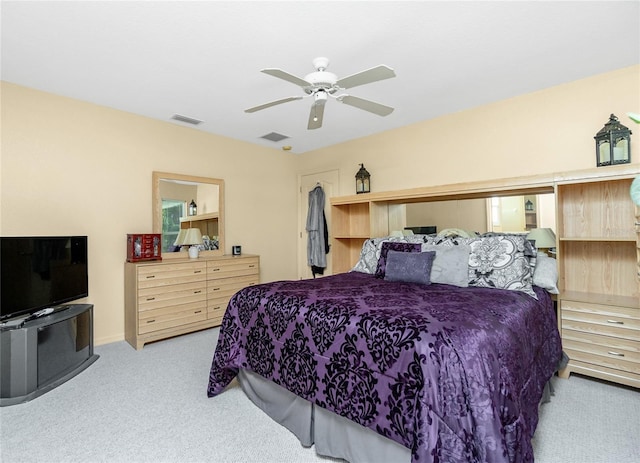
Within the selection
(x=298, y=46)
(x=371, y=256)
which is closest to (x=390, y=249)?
(x=371, y=256)

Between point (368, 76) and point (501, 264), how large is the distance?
1.79 m

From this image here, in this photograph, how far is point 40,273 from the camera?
109 inches

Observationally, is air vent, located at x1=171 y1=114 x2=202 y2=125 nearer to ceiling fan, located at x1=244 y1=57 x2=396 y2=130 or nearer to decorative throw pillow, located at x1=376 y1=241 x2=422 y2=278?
ceiling fan, located at x1=244 y1=57 x2=396 y2=130

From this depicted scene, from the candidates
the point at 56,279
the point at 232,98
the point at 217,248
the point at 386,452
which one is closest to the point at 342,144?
the point at 232,98

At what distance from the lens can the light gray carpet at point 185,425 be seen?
5.79 feet

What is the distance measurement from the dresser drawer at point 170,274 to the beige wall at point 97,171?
0.48 metres

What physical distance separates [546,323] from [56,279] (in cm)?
410

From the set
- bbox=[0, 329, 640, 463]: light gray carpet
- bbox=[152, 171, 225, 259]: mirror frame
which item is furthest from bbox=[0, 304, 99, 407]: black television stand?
bbox=[152, 171, 225, 259]: mirror frame

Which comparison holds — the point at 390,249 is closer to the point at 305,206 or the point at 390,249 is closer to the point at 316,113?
the point at 316,113

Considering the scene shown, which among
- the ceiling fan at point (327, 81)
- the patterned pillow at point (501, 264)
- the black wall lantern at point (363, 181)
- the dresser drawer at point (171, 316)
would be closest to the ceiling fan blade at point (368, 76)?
the ceiling fan at point (327, 81)

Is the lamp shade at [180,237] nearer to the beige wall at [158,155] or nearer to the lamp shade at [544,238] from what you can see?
the beige wall at [158,155]

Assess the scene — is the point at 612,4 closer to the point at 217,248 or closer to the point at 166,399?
the point at 166,399

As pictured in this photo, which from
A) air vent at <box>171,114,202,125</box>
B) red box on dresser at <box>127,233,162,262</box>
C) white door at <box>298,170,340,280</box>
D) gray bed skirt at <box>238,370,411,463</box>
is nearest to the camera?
gray bed skirt at <box>238,370,411,463</box>

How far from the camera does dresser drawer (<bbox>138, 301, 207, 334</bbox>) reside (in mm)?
3438
